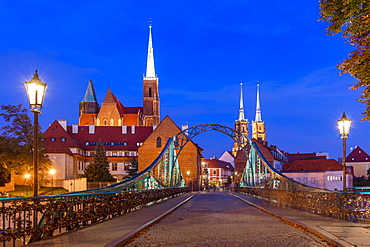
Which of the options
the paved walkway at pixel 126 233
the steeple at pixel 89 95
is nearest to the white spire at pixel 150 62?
the steeple at pixel 89 95

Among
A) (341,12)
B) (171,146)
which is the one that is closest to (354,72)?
(341,12)

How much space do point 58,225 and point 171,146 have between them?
139ft

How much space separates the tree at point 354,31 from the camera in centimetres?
1348

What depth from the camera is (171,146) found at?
178 ft

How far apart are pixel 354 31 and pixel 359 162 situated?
102 m

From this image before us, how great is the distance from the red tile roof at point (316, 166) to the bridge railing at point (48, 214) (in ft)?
250

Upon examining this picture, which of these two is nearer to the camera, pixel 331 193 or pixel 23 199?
pixel 23 199

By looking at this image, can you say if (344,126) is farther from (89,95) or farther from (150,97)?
(89,95)

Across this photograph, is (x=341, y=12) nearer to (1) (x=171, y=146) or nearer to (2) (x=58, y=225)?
(2) (x=58, y=225)

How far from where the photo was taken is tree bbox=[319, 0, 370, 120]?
13.5 meters

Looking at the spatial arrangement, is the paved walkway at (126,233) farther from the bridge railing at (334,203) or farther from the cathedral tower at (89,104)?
the cathedral tower at (89,104)

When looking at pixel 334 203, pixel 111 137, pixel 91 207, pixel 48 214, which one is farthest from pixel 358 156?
pixel 48 214

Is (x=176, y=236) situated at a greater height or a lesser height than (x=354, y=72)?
lesser

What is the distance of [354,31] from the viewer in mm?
14500
